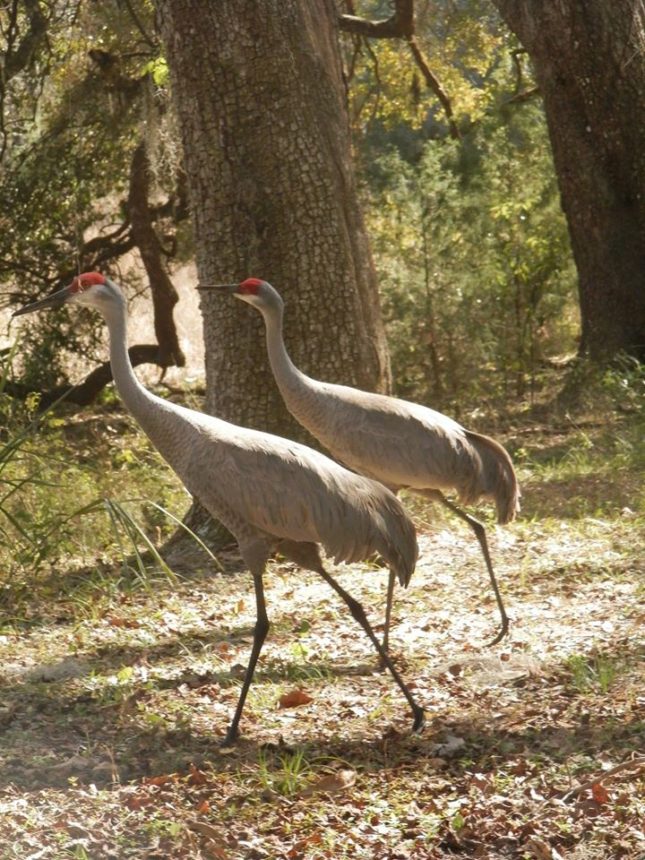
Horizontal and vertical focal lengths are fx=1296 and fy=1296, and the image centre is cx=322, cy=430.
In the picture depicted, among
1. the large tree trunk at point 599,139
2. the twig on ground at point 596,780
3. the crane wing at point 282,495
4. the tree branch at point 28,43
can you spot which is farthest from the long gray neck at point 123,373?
the large tree trunk at point 599,139

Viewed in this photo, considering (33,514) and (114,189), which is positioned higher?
(114,189)

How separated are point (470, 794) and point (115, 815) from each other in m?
1.19

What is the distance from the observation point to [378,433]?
5.98 meters

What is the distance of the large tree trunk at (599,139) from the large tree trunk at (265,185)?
12.8 ft

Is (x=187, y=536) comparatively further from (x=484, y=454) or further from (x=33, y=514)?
(x=484, y=454)

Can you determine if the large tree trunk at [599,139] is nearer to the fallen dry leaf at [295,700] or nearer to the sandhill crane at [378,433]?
the sandhill crane at [378,433]

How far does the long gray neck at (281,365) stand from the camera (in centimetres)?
597

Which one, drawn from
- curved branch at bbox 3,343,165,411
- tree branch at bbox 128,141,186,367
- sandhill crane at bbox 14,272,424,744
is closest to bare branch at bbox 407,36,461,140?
tree branch at bbox 128,141,186,367

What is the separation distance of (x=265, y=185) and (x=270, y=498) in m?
2.65

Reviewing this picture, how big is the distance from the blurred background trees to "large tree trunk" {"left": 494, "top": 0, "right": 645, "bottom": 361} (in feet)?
0.14

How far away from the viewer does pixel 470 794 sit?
438 cm

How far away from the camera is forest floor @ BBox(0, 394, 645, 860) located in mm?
4152

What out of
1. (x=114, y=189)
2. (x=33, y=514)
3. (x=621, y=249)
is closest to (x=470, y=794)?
(x=33, y=514)

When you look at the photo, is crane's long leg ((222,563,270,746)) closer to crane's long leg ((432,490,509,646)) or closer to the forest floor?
the forest floor
